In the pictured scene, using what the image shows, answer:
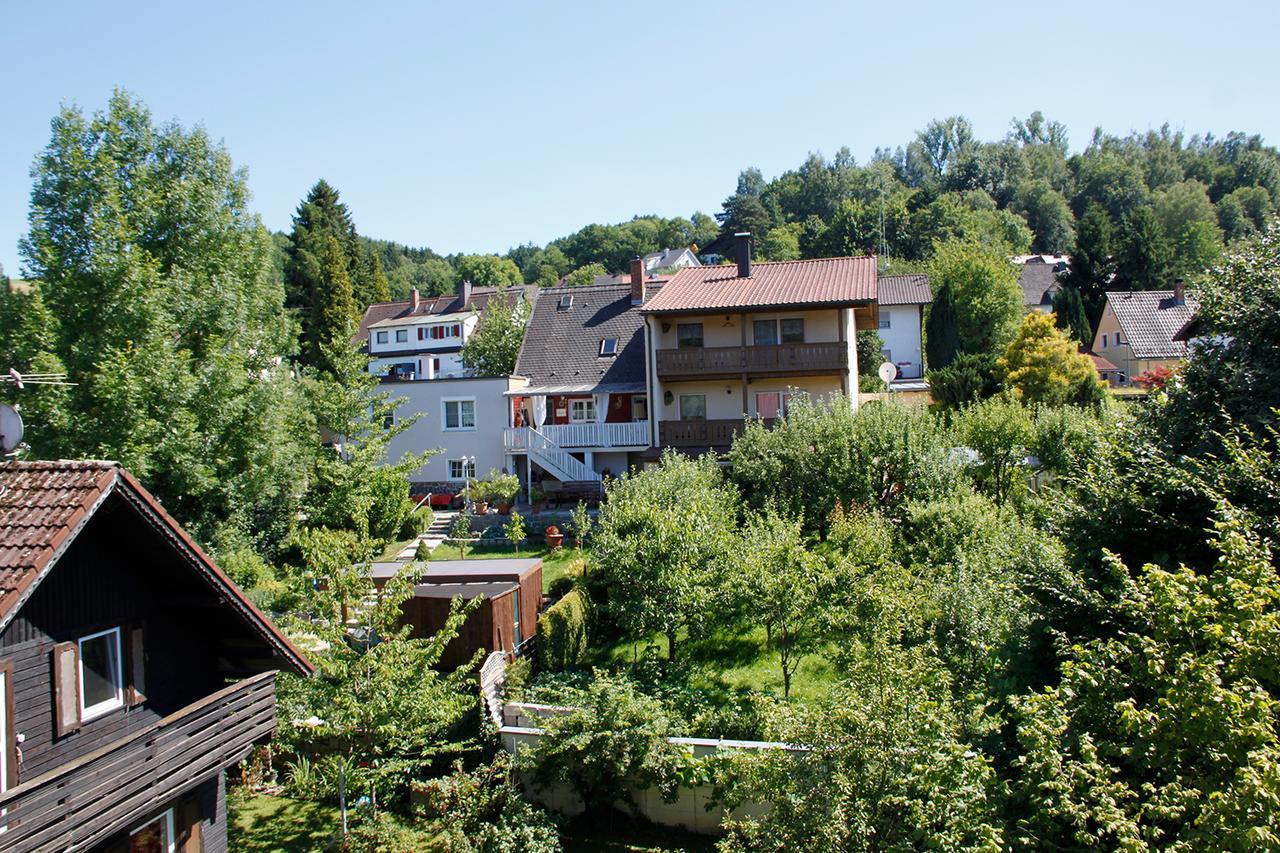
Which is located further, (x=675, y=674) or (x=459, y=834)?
(x=675, y=674)

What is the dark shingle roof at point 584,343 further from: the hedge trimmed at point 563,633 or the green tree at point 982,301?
the green tree at point 982,301

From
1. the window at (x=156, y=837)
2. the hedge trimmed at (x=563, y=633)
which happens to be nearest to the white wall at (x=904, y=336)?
the hedge trimmed at (x=563, y=633)

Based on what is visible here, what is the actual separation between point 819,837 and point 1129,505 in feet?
23.0

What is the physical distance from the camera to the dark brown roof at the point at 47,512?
8.34 meters

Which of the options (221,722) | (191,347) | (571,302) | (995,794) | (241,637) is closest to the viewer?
(995,794)

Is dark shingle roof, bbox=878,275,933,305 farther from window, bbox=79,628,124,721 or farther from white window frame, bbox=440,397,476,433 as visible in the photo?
window, bbox=79,628,124,721

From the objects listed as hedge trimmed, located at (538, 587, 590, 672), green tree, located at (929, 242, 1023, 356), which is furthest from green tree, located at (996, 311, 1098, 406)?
hedge trimmed, located at (538, 587, 590, 672)

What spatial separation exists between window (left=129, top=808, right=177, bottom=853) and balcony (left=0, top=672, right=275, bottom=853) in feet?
4.20

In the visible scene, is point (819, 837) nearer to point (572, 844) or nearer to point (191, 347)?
point (572, 844)

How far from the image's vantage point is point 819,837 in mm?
9719

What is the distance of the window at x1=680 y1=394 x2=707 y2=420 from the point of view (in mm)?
33812

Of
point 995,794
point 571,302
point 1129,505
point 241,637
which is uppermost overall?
point 571,302

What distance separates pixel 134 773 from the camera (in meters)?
9.52

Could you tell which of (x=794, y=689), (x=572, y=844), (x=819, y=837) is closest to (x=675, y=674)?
(x=794, y=689)
